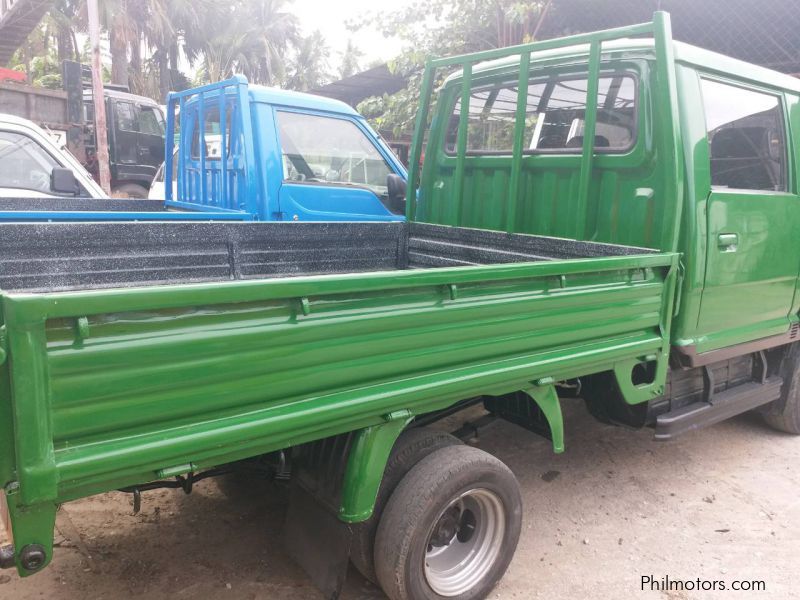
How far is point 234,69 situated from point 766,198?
28.2 meters

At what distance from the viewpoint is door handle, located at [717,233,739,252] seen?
3121 millimetres

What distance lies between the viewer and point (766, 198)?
336cm

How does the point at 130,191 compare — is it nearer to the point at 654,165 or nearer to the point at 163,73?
the point at 654,165

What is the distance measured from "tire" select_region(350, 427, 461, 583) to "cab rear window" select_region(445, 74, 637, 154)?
5.55ft

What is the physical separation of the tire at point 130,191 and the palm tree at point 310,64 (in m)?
22.7

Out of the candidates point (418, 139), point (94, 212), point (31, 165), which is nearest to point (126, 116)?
point (31, 165)

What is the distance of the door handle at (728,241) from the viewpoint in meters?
3.12

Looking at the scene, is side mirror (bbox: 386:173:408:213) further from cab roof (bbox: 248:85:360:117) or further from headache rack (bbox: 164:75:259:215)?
headache rack (bbox: 164:75:259:215)

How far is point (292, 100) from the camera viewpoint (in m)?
5.24

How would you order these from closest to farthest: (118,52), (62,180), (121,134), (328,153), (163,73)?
(62,180) < (328,153) < (121,134) < (118,52) < (163,73)

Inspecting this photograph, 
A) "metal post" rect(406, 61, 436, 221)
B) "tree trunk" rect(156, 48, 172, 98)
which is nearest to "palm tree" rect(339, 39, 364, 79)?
"tree trunk" rect(156, 48, 172, 98)

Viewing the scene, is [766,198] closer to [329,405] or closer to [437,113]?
[437,113]

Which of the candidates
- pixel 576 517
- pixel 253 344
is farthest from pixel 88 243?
pixel 576 517

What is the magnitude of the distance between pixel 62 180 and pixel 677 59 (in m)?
4.22
